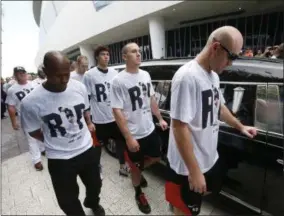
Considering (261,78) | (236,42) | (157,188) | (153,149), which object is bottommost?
(157,188)

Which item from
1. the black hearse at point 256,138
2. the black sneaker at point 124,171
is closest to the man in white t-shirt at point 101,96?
the black sneaker at point 124,171

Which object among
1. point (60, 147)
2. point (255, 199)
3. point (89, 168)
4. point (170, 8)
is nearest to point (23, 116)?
point (60, 147)

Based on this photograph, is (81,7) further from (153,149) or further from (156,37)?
(153,149)

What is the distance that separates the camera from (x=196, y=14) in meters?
12.9

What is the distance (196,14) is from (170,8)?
73.2 inches

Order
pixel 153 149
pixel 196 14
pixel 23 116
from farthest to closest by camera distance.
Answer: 1. pixel 196 14
2. pixel 153 149
3. pixel 23 116

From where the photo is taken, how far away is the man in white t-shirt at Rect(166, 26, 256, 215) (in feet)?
4.56

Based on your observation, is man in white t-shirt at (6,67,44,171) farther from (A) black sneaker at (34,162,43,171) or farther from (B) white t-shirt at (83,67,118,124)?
(B) white t-shirt at (83,67,118,124)

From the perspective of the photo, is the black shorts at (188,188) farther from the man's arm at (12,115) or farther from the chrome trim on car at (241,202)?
the man's arm at (12,115)

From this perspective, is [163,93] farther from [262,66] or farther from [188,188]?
[188,188]

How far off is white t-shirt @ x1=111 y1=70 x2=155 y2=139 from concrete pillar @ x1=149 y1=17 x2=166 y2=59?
12.2 m

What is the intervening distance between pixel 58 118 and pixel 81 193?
166cm

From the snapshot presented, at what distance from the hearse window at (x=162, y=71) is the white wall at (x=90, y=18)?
9.41m

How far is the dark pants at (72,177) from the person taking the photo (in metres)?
2.08
